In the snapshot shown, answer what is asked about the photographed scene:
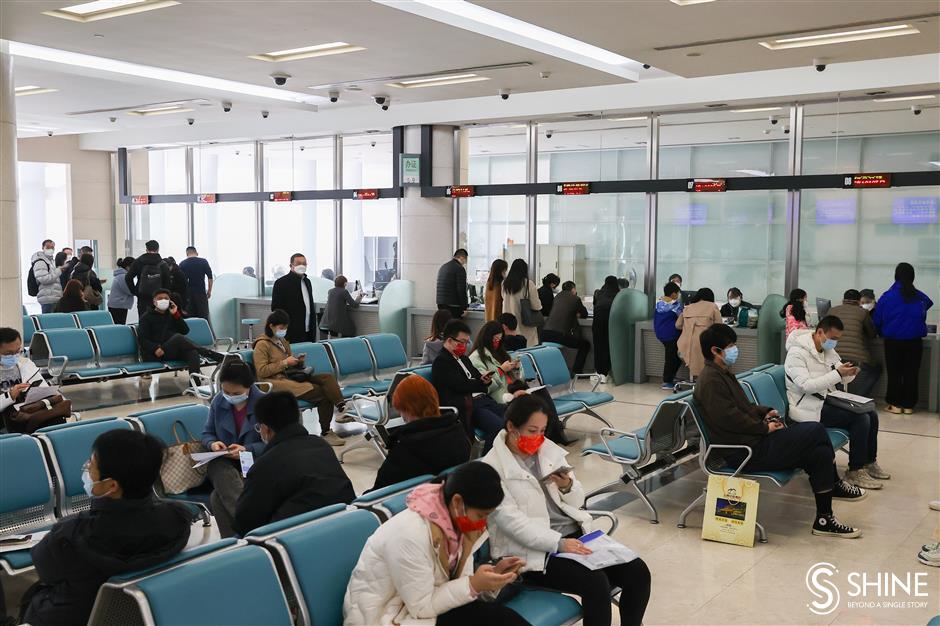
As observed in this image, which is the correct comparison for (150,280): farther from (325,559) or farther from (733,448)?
(325,559)

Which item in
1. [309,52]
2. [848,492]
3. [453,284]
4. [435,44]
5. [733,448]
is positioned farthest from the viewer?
[453,284]

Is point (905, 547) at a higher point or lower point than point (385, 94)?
→ lower

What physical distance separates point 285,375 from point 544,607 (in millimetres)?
5232

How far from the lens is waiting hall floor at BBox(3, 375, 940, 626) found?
15.9ft

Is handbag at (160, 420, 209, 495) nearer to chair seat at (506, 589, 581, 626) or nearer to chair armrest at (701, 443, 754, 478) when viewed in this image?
chair seat at (506, 589, 581, 626)

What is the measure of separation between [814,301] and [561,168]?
4.38 m

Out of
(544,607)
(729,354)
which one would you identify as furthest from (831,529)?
(544,607)

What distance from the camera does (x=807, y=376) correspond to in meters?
7.22

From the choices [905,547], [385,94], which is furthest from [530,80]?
[905,547]

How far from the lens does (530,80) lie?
11508 millimetres

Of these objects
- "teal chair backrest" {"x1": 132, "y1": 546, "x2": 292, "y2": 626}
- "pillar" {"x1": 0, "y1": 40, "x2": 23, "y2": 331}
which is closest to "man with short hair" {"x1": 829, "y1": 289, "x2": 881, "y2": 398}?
"teal chair backrest" {"x1": 132, "y1": 546, "x2": 292, "y2": 626}

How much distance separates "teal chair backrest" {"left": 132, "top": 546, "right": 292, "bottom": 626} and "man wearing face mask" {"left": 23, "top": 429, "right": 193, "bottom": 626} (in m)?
0.24

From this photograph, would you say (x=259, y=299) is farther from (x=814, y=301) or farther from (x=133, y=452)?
(x=133, y=452)

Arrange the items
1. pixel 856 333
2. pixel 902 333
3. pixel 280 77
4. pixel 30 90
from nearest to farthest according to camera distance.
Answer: pixel 902 333
pixel 856 333
pixel 280 77
pixel 30 90
